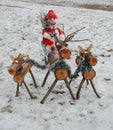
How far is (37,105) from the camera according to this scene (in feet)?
20.4

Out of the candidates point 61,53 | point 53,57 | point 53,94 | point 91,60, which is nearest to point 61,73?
point 61,53

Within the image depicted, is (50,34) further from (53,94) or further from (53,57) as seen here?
(53,94)

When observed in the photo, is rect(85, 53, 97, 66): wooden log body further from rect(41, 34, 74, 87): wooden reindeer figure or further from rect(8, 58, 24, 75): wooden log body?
rect(8, 58, 24, 75): wooden log body

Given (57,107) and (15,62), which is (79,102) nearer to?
(57,107)

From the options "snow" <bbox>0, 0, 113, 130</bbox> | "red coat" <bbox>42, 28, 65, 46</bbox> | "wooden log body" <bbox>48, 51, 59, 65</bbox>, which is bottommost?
"snow" <bbox>0, 0, 113, 130</bbox>

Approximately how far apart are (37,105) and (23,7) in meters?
9.05

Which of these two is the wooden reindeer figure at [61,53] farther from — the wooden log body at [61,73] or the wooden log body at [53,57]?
the wooden log body at [61,73]

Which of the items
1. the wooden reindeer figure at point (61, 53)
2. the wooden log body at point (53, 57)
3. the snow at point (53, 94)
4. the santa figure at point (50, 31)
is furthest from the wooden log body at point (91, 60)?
the santa figure at point (50, 31)

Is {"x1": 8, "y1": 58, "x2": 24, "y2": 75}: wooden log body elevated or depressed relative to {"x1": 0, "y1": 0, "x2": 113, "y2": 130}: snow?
elevated

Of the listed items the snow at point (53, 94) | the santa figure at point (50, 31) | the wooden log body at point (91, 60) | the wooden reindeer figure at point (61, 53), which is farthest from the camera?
the santa figure at point (50, 31)

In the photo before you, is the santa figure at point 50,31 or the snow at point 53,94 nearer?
the snow at point 53,94

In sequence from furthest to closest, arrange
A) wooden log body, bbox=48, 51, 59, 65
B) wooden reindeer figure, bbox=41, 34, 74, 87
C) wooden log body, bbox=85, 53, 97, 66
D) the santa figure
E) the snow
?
the santa figure < wooden log body, bbox=48, 51, 59, 65 < wooden log body, bbox=85, 53, 97, 66 < wooden reindeer figure, bbox=41, 34, 74, 87 < the snow

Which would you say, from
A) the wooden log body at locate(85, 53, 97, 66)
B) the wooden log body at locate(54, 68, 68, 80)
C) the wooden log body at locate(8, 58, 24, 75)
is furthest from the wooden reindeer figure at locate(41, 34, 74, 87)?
the wooden log body at locate(8, 58, 24, 75)

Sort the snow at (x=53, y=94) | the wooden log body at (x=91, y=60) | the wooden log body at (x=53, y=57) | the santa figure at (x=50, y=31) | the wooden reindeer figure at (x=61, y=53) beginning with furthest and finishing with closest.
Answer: the santa figure at (x=50, y=31) → the wooden log body at (x=53, y=57) → the wooden log body at (x=91, y=60) → the wooden reindeer figure at (x=61, y=53) → the snow at (x=53, y=94)
